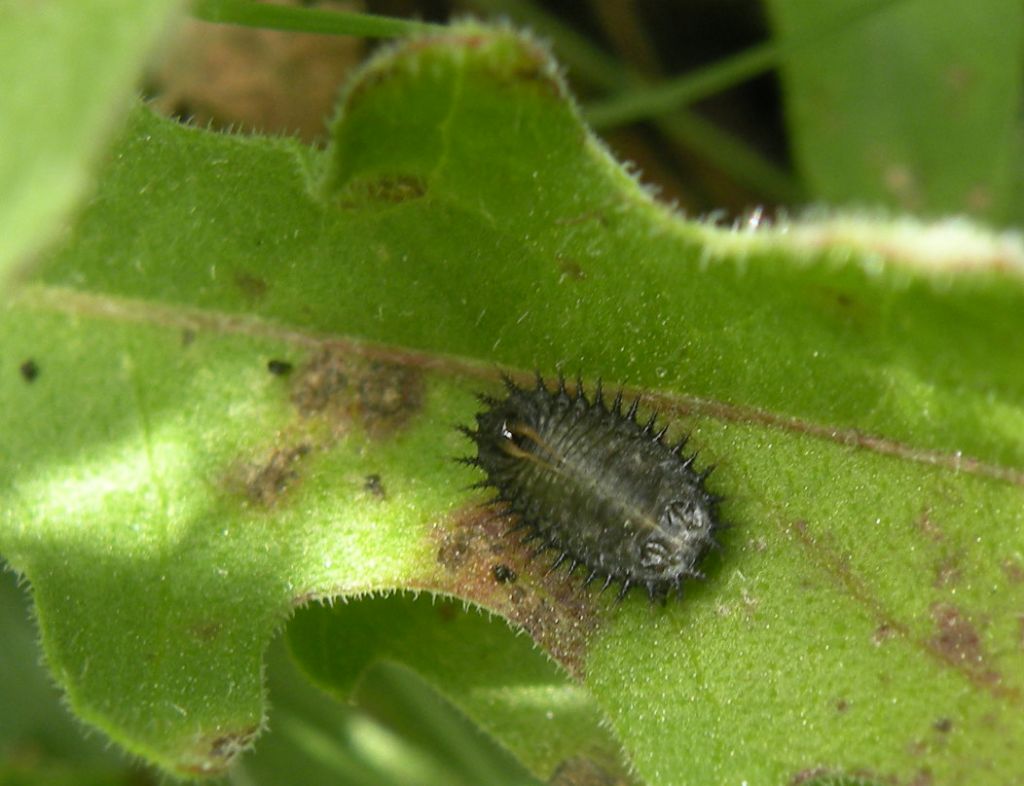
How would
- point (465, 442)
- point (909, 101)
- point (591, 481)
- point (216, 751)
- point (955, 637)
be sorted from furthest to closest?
point (909, 101)
point (465, 442)
point (591, 481)
point (216, 751)
point (955, 637)

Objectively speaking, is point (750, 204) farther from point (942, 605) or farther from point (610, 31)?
point (942, 605)

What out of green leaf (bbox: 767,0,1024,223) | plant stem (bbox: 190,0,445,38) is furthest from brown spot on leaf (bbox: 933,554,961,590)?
green leaf (bbox: 767,0,1024,223)

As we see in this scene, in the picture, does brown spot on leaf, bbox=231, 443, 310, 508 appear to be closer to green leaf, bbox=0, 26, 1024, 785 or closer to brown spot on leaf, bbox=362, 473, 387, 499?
green leaf, bbox=0, 26, 1024, 785

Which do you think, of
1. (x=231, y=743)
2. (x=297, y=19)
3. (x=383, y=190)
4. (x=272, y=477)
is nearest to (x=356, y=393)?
(x=272, y=477)

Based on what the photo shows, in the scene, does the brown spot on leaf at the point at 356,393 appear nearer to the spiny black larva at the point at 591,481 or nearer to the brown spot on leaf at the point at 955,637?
the spiny black larva at the point at 591,481

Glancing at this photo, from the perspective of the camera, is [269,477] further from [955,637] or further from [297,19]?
[955,637]

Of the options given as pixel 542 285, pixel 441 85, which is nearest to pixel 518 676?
pixel 542 285

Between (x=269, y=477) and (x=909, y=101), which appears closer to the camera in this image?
(x=269, y=477)
